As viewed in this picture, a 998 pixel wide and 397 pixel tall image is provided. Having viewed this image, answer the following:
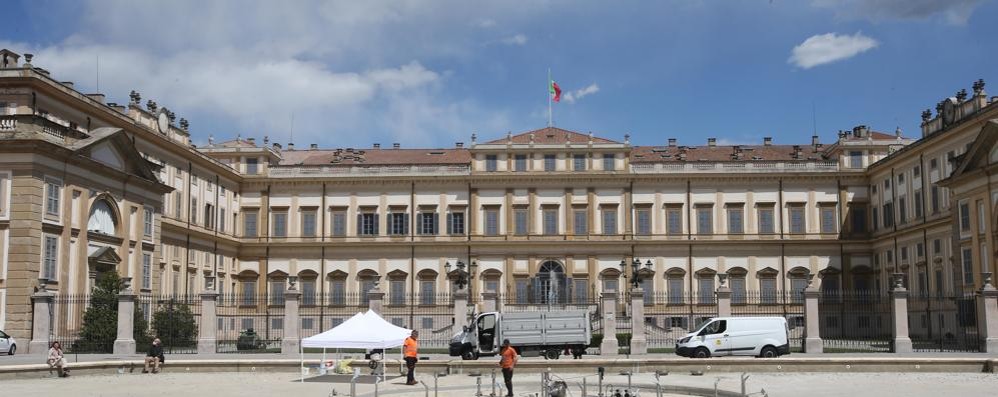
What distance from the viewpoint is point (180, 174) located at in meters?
49.4

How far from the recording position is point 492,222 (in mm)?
55906

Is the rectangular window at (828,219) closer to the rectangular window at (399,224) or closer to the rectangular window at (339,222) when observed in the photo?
the rectangular window at (399,224)

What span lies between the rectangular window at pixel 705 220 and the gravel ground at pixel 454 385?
31.7m

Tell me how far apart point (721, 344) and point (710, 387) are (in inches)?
356

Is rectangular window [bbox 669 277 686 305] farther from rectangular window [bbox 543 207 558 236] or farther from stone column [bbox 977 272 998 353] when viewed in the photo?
stone column [bbox 977 272 998 353]

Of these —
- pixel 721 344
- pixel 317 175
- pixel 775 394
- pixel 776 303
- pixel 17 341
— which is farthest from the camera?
pixel 317 175

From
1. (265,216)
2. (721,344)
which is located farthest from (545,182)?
(721,344)

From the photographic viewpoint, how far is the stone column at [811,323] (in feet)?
102

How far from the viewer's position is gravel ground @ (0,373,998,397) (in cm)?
2005

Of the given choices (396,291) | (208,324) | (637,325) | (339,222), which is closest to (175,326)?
(208,324)

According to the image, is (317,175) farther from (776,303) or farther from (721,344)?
(721,344)

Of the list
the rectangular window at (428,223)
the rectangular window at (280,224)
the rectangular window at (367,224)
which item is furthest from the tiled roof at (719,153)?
the rectangular window at (280,224)

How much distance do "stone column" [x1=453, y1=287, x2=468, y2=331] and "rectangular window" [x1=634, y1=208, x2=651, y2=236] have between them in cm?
2360

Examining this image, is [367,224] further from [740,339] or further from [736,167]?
[740,339]
